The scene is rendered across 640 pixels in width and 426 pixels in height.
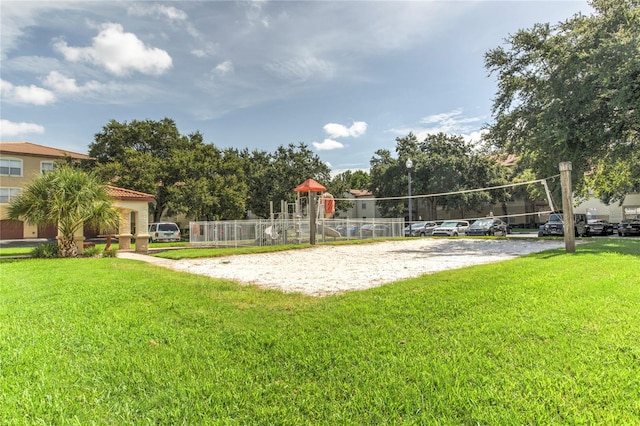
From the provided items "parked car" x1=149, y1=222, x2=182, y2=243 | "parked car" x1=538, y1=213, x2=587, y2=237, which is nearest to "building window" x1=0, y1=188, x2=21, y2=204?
"parked car" x1=149, y1=222, x2=182, y2=243

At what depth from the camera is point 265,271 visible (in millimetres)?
9492

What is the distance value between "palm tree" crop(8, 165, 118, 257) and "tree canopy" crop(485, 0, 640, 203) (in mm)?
17569

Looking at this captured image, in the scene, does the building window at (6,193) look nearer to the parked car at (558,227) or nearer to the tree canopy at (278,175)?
the tree canopy at (278,175)

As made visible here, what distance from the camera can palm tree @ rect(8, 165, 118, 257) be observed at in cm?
1264

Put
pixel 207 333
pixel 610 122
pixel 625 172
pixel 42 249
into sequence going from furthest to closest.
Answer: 1. pixel 625 172
2. pixel 610 122
3. pixel 42 249
4. pixel 207 333

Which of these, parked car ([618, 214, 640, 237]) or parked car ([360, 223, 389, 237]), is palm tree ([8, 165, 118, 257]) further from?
parked car ([618, 214, 640, 237])

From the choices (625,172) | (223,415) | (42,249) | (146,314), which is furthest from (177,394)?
(625,172)

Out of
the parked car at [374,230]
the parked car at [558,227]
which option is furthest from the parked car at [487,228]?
the parked car at [374,230]

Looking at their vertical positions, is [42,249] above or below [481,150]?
below

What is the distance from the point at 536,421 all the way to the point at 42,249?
16051 millimetres

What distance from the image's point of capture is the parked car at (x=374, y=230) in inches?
981

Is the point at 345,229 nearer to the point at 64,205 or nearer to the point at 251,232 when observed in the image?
the point at 251,232

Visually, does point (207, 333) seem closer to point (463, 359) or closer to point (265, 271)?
point (463, 359)

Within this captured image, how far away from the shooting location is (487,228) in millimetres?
28562
